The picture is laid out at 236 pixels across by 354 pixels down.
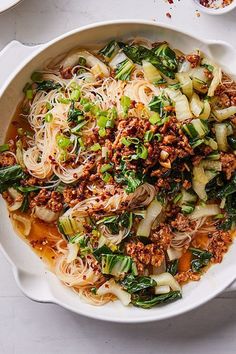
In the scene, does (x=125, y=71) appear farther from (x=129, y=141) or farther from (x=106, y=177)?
(x=106, y=177)

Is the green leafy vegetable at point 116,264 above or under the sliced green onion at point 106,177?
under

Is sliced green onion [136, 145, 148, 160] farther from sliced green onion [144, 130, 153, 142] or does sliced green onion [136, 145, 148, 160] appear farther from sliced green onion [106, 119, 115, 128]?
sliced green onion [106, 119, 115, 128]

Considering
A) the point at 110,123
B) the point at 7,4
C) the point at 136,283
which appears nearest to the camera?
the point at 110,123

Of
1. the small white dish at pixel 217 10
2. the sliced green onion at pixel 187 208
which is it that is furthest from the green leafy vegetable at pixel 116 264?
the small white dish at pixel 217 10

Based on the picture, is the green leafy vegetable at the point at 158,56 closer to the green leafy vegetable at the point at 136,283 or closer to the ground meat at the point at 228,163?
the ground meat at the point at 228,163

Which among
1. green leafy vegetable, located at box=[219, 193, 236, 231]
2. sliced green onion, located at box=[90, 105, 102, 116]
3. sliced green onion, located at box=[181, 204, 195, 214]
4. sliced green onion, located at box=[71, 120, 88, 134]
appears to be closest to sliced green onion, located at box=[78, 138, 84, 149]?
sliced green onion, located at box=[71, 120, 88, 134]

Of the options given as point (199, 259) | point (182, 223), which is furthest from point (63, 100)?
point (199, 259)
